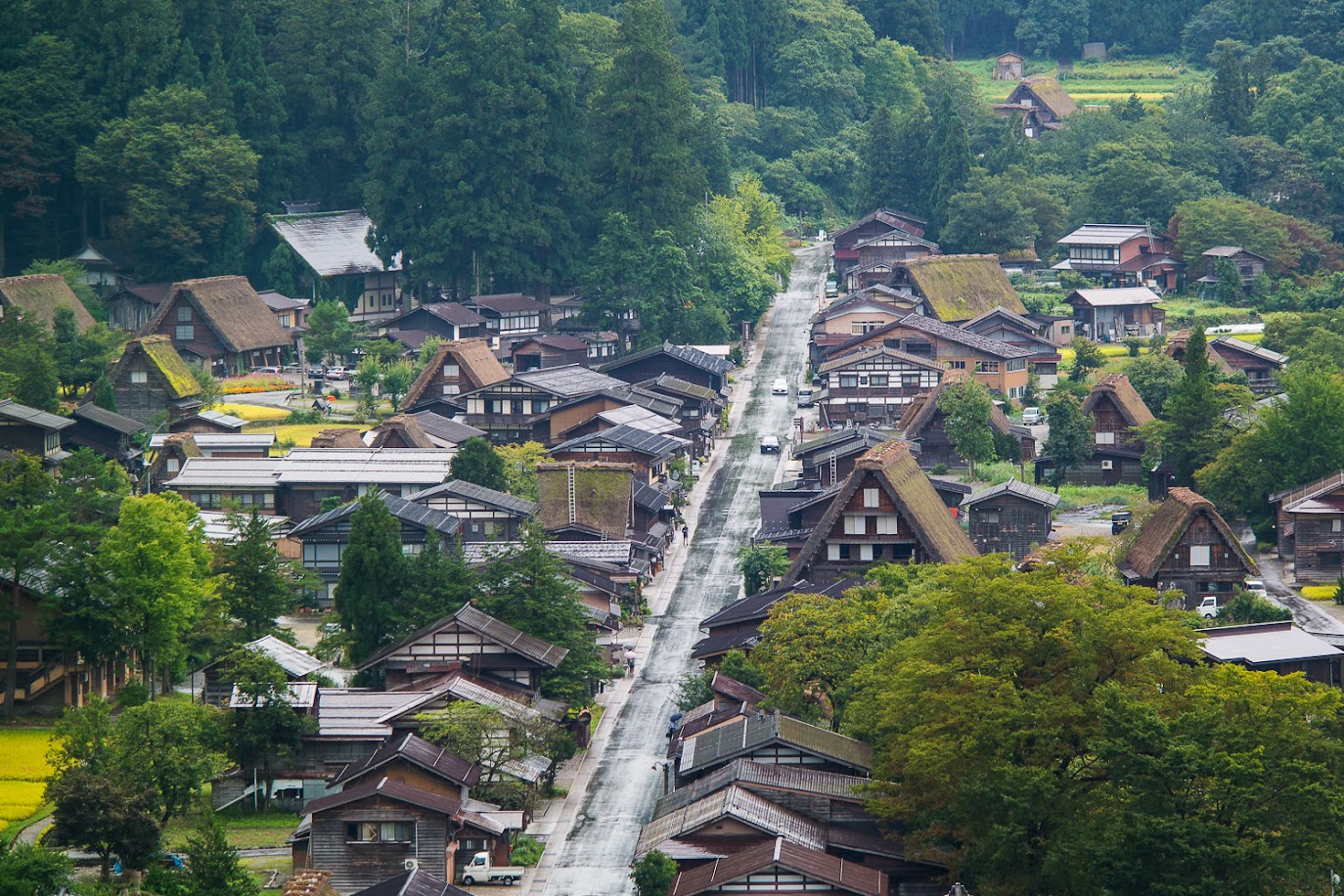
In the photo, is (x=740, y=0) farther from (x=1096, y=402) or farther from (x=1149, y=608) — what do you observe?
(x=1149, y=608)

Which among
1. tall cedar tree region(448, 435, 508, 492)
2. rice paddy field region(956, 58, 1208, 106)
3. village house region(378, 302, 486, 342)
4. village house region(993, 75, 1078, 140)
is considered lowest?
tall cedar tree region(448, 435, 508, 492)

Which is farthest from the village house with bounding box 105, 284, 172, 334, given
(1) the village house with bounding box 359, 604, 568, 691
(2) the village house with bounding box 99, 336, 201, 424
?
(1) the village house with bounding box 359, 604, 568, 691

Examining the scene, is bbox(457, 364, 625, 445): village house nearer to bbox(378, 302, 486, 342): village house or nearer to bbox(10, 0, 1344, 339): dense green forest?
bbox(378, 302, 486, 342): village house

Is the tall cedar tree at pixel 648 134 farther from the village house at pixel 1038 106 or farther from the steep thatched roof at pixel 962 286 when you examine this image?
the village house at pixel 1038 106

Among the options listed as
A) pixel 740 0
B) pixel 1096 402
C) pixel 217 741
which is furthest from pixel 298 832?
pixel 740 0

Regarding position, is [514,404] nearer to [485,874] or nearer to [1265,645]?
[1265,645]

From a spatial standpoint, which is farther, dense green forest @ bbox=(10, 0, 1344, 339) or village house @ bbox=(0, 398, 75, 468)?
dense green forest @ bbox=(10, 0, 1344, 339)
